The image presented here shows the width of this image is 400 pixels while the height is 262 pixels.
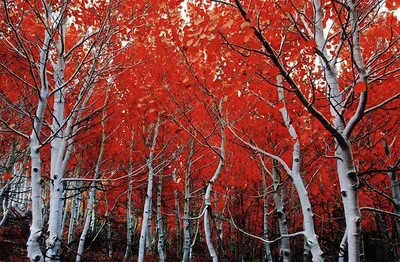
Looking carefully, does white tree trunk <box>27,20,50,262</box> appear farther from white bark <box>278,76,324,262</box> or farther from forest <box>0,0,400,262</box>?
white bark <box>278,76,324,262</box>

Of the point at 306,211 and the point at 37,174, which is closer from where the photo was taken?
the point at 37,174

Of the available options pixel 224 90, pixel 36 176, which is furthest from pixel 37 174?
pixel 224 90

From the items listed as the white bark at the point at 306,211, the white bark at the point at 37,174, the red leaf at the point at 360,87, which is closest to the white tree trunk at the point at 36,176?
the white bark at the point at 37,174

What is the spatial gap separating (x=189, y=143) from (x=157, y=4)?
535 cm

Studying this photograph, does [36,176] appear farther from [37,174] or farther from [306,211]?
[306,211]

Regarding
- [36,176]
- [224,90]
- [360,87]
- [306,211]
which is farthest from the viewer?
[224,90]

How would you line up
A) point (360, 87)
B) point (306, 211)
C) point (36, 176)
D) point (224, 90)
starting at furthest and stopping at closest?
point (224, 90)
point (306, 211)
point (36, 176)
point (360, 87)

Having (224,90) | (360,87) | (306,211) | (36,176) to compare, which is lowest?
(306,211)

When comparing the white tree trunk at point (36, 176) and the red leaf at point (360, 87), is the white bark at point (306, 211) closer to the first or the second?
the red leaf at point (360, 87)

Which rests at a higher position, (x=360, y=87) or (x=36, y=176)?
(x=360, y=87)

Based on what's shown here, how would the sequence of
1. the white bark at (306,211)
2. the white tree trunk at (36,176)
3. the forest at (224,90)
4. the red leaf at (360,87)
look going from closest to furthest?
the red leaf at (360,87) → the forest at (224,90) → the white tree trunk at (36,176) → the white bark at (306,211)

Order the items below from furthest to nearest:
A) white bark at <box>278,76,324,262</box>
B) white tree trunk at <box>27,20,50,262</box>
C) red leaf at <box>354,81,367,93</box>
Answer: white bark at <box>278,76,324,262</box>
white tree trunk at <box>27,20,50,262</box>
red leaf at <box>354,81,367,93</box>

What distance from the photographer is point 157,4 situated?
18.6 feet

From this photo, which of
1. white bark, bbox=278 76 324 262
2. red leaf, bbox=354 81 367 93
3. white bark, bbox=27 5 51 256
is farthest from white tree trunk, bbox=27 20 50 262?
red leaf, bbox=354 81 367 93
